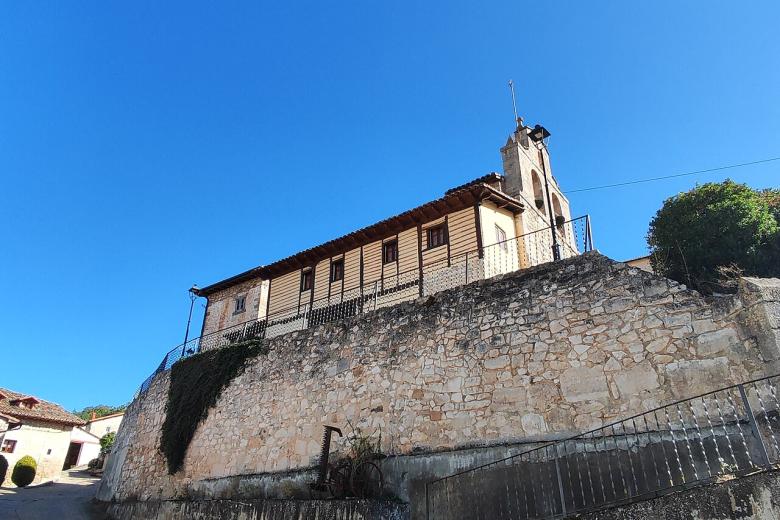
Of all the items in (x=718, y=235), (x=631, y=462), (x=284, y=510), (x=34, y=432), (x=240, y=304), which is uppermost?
(x=240, y=304)

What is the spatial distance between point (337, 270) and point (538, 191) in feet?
28.7

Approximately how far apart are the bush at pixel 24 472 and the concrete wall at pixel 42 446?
786 millimetres

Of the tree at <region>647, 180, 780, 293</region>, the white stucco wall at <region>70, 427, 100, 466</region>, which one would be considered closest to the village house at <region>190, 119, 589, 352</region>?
the tree at <region>647, 180, 780, 293</region>

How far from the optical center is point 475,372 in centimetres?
1012

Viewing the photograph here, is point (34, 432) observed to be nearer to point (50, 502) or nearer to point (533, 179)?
point (50, 502)

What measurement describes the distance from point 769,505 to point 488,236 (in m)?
11.6

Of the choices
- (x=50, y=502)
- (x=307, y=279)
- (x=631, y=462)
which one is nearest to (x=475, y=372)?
(x=631, y=462)

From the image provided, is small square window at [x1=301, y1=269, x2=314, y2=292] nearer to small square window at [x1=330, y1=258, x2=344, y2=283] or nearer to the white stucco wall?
small square window at [x1=330, y1=258, x2=344, y2=283]

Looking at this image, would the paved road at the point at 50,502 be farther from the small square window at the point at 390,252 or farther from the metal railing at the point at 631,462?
the metal railing at the point at 631,462

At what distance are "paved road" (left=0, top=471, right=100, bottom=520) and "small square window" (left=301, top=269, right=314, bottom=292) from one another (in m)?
10.0

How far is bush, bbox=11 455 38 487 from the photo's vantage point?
986 inches

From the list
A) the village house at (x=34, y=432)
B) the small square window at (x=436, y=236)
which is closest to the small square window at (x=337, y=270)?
the small square window at (x=436, y=236)

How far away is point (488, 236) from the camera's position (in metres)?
16.3

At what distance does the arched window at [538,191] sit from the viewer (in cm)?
2052
